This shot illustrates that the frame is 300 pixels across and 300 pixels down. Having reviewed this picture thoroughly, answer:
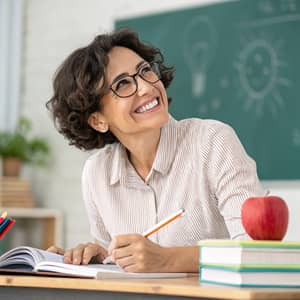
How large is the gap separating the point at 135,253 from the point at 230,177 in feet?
1.62

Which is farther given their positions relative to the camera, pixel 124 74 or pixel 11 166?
pixel 11 166

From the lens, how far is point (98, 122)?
2383 millimetres

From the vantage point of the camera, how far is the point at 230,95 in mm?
4133

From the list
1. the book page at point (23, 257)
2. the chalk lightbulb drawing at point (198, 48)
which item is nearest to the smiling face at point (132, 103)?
the book page at point (23, 257)

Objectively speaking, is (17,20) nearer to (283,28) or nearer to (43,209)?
(43,209)

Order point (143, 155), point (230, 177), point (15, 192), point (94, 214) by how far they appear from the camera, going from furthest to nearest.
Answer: point (15, 192), point (94, 214), point (143, 155), point (230, 177)

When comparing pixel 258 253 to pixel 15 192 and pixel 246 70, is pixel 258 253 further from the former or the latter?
pixel 15 192

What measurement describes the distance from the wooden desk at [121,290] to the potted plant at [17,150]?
125 inches

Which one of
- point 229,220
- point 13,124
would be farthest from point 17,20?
point 229,220

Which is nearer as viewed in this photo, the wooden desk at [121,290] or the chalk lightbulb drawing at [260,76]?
the wooden desk at [121,290]

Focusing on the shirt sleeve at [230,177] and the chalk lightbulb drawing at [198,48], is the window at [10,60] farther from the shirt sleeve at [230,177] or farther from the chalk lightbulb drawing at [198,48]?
the shirt sleeve at [230,177]

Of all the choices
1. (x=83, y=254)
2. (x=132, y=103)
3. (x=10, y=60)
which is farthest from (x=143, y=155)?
(x=10, y=60)

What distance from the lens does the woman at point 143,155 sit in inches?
84.4

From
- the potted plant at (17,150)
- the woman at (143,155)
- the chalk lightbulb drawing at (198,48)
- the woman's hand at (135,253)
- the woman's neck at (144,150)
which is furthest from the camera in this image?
the potted plant at (17,150)
